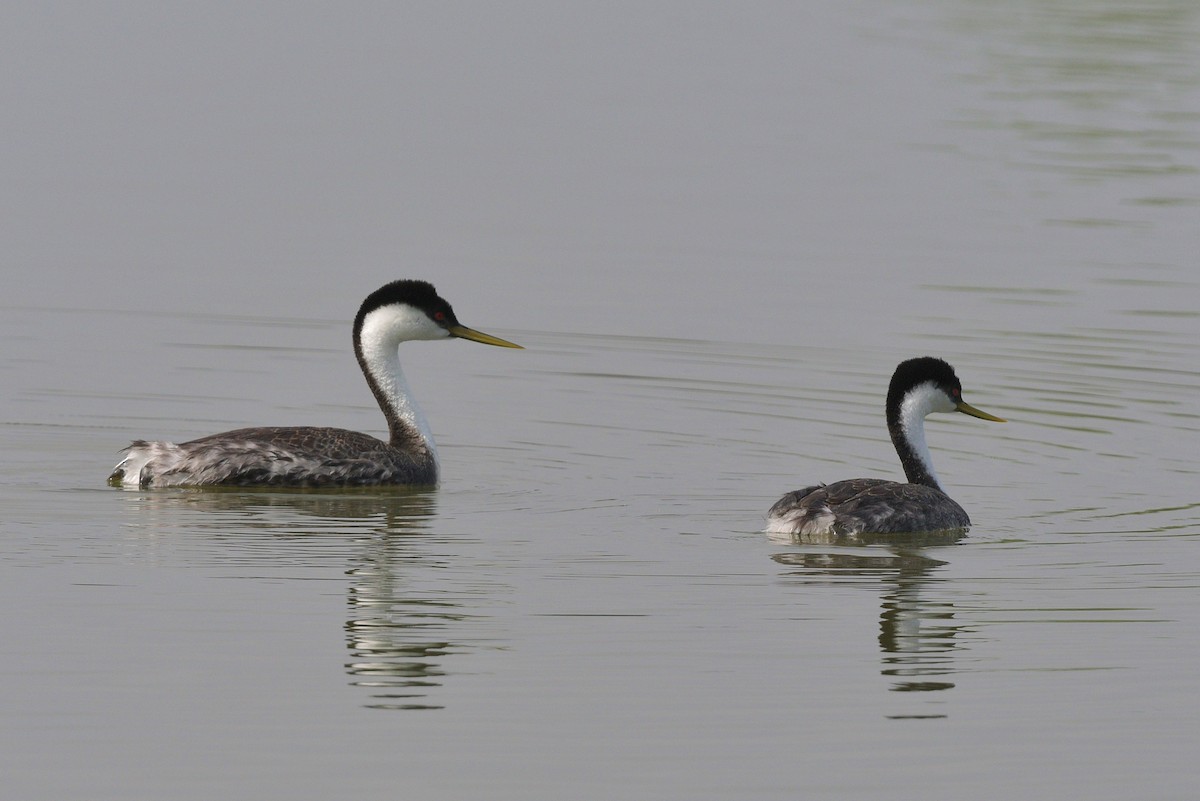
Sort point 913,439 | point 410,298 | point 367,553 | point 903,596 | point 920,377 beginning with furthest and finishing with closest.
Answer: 1. point 410,298
2. point 920,377
3. point 913,439
4. point 367,553
5. point 903,596

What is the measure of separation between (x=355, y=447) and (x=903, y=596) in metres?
4.18

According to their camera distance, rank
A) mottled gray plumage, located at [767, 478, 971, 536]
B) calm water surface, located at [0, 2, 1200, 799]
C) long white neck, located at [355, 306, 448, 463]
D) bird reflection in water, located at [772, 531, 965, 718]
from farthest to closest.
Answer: long white neck, located at [355, 306, 448, 463], mottled gray plumage, located at [767, 478, 971, 536], bird reflection in water, located at [772, 531, 965, 718], calm water surface, located at [0, 2, 1200, 799]

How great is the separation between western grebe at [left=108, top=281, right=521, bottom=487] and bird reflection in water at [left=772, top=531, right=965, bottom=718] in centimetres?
310

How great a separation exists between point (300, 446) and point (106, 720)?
530 cm

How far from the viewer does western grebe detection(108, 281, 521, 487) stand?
548 inches

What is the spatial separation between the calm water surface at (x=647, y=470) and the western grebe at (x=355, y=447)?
0.23 meters

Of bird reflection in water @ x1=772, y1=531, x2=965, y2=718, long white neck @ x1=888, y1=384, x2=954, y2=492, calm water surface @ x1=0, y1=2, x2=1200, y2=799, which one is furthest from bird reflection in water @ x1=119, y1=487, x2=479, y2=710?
long white neck @ x1=888, y1=384, x2=954, y2=492

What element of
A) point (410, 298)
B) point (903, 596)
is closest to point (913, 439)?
point (903, 596)

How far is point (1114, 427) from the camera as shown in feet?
53.2

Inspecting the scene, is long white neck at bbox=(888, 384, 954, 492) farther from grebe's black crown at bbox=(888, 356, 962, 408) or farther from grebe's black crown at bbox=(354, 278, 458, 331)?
grebe's black crown at bbox=(354, 278, 458, 331)

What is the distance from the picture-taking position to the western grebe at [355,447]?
45.7ft

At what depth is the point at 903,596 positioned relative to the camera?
11398 mm

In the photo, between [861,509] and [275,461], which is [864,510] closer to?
[861,509]

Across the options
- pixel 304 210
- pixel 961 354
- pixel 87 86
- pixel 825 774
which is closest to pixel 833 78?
pixel 87 86
